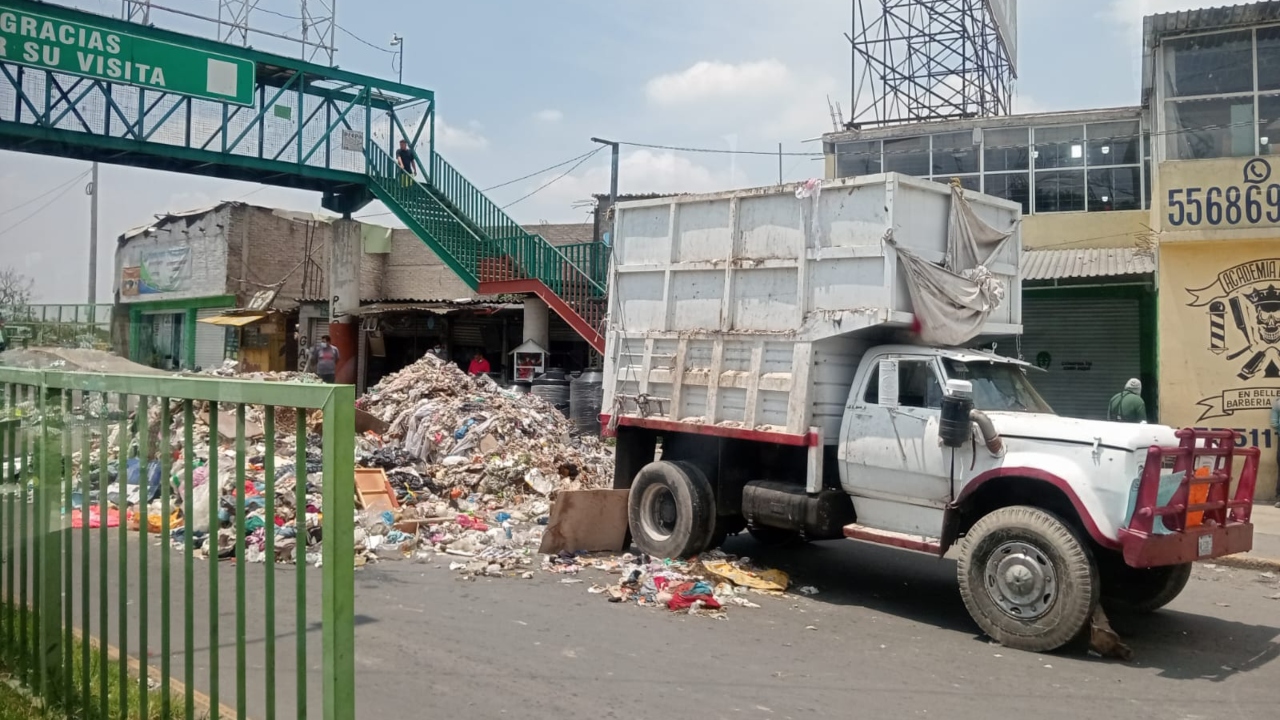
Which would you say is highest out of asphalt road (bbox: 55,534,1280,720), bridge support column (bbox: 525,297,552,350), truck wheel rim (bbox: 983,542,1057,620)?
bridge support column (bbox: 525,297,552,350)

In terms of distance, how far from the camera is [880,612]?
791 cm

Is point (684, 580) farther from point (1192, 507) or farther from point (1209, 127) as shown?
point (1209, 127)

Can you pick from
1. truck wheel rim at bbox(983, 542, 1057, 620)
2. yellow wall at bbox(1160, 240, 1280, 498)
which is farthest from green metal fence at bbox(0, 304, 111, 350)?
yellow wall at bbox(1160, 240, 1280, 498)

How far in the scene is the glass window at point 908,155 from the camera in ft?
70.1

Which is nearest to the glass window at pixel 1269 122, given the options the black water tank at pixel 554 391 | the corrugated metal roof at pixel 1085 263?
the corrugated metal roof at pixel 1085 263

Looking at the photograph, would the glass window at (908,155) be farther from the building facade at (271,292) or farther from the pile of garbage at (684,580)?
the pile of garbage at (684,580)

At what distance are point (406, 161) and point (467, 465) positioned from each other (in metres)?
11.9

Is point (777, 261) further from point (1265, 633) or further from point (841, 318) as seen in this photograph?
Answer: point (1265, 633)

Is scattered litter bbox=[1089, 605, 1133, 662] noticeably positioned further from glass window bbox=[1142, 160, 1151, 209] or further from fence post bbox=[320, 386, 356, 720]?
glass window bbox=[1142, 160, 1151, 209]

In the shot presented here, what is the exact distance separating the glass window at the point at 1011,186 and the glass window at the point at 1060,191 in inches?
8.2

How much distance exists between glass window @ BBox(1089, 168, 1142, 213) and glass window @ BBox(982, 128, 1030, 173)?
1355 millimetres

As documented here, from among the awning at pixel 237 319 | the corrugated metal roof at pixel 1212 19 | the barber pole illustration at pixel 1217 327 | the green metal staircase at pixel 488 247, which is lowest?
the barber pole illustration at pixel 1217 327

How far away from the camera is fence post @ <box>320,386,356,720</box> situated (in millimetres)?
2832

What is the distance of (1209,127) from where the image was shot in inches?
593
